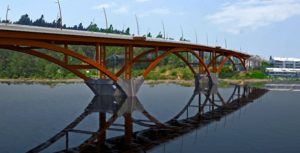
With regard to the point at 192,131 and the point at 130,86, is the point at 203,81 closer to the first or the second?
the point at 130,86

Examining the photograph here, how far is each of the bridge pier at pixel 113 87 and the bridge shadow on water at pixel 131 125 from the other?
4.05 metres

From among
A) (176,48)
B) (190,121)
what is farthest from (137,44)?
(190,121)

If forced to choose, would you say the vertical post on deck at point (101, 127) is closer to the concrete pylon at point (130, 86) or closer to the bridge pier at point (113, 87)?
the concrete pylon at point (130, 86)

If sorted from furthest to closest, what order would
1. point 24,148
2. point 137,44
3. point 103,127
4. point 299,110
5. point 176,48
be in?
point 176,48 < point 137,44 < point 299,110 < point 103,127 < point 24,148

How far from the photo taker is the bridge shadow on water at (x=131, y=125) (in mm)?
→ 27844

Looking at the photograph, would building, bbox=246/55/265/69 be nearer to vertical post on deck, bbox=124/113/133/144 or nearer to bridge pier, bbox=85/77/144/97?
bridge pier, bbox=85/77/144/97

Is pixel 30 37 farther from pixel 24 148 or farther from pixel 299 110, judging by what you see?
pixel 299 110

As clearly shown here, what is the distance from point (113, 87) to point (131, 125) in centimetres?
2572

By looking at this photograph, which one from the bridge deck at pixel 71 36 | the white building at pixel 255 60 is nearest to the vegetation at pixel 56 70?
the white building at pixel 255 60

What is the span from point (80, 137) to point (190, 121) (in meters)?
13.7

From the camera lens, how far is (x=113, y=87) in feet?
204

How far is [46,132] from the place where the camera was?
3297 cm

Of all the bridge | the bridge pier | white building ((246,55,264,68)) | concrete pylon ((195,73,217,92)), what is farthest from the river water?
white building ((246,55,264,68))

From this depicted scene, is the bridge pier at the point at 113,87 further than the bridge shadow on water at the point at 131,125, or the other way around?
the bridge pier at the point at 113,87
